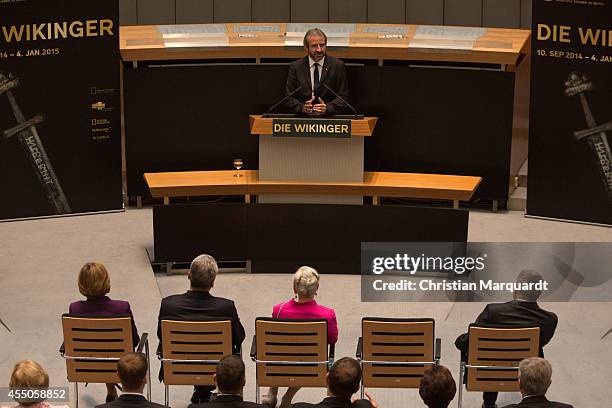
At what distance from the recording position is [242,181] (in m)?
10.7

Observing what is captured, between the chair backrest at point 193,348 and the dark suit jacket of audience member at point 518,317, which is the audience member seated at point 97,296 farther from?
the dark suit jacket of audience member at point 518,317

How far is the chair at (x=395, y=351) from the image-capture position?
23.4 ft

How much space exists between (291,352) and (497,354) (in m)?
1.22

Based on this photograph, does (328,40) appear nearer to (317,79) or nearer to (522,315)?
(317,79)

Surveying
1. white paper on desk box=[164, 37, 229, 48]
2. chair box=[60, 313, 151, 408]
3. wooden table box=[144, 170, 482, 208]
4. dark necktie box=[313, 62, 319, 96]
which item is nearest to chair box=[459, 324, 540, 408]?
chair box=[60, 313, 151, 408]

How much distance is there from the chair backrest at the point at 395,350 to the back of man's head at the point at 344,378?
55.7 inches

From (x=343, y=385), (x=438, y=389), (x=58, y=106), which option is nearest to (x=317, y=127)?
(x=58, y=106)

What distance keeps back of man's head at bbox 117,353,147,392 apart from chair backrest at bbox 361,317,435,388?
1680 millimetres

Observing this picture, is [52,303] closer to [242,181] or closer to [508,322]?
[242,181]

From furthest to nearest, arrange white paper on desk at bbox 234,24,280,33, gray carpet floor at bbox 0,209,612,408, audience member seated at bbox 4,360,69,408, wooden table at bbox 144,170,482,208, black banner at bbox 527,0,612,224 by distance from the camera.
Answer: white paper on desk at bbox 234,24,280,33
black banner at bbox 527,0,612,224
wooden table at bbox 144,170,482,208
gray carpet floor at bbox 0,209,612,408
audience member seated at bbox 4,360,69,408

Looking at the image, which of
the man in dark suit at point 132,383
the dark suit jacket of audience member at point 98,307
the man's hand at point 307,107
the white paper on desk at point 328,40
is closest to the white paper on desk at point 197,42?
the white paper on desk at point 328,40

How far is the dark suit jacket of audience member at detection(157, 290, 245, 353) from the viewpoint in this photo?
23.8 ft

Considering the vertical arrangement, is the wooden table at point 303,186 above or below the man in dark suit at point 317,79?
below

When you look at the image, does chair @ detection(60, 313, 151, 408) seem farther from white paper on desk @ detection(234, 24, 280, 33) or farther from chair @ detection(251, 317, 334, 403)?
white paper on desk @ detection(234, 24, 280, 33)
